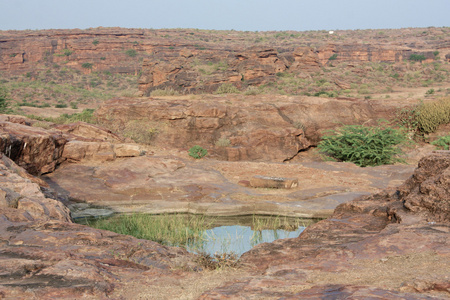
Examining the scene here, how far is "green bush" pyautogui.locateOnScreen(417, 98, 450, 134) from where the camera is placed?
56.4 feet

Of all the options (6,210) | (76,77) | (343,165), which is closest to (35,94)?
(76,77)

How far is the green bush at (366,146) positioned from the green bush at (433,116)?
317cm

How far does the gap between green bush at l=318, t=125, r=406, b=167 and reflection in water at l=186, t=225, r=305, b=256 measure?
7735 mm

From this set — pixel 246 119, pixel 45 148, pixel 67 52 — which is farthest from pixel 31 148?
pixel 67 52

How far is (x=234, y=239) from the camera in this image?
6266 mm

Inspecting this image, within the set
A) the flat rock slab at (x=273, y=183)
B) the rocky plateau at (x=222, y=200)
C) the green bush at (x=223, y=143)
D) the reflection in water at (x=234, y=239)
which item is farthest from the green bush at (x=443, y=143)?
the reflection in water at (x=234, y=239)

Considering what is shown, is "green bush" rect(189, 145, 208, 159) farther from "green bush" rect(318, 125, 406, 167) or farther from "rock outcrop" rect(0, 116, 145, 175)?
"green bush" rect(318, 125, 406, 167)

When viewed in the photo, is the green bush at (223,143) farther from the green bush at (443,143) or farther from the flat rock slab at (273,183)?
the green bush at (443,143)

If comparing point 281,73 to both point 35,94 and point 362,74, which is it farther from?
point 35,94

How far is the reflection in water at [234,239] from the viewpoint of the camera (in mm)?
5648

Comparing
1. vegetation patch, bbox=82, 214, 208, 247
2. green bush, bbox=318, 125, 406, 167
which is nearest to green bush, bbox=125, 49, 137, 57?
green bush, bbox=318, 125, 406, 167

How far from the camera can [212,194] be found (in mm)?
8828

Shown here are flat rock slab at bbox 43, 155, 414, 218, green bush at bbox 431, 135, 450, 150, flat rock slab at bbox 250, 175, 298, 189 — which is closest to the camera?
flat rock slab at bbox 43, 155, 414, 218

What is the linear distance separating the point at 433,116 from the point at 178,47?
5175cm
